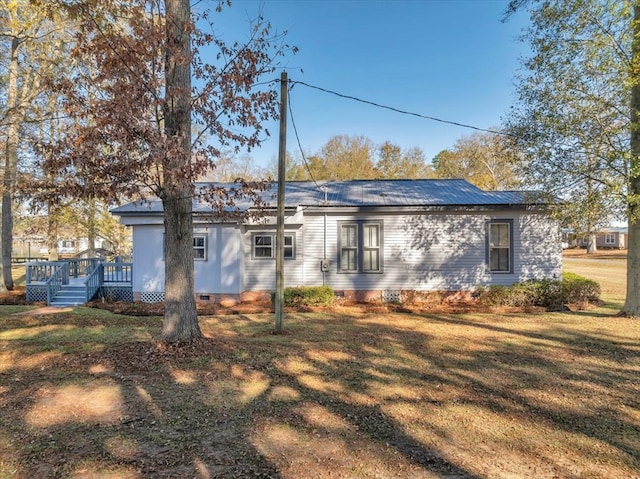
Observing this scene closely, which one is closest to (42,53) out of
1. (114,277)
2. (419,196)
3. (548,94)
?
(114,277)

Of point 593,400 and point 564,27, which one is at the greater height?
point 564,27

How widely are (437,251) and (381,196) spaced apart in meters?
2.76

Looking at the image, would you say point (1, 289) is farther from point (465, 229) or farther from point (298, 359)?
point (465, 229)

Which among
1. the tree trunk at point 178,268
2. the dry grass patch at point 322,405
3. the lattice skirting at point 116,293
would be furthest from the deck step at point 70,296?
the tree trunk at point 178,268

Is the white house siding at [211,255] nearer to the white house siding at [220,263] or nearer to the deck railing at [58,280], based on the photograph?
the white house siding at [220,263]

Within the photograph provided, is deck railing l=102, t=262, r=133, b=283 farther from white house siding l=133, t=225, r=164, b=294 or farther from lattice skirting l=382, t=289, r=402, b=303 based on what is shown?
lattice skirting l=382, t=289, r=402, b=303

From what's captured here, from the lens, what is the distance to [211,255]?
12578mm

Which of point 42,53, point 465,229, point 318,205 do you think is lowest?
point 465,229

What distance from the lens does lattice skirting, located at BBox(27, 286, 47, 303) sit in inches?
520

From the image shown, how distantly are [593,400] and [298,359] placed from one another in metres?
4.00

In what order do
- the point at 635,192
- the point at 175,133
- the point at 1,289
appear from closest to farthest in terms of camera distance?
the point at 175,133, the point at 635,192, the point at 1,289

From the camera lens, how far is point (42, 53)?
14289 mm

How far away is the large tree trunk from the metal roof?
4.65 meters

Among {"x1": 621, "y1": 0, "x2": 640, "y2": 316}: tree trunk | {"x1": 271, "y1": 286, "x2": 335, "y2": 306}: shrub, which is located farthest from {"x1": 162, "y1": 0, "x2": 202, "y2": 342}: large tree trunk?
{"x1": 621, "y1": 0, "x2": 640, "y2": 316}: tree trunk
